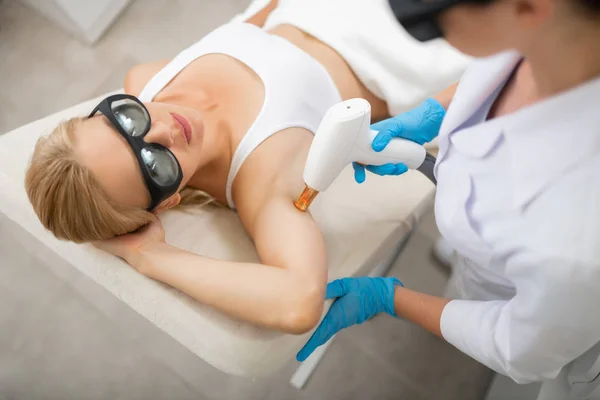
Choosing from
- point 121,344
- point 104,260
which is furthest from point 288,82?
point 121,344

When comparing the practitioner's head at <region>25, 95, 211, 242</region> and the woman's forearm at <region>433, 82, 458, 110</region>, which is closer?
the practitioner's head at <region>25, 95, 211, 242</region>

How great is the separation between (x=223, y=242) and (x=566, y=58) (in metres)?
0.80

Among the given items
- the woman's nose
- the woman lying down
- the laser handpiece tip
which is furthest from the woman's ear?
the laser handpiece tip

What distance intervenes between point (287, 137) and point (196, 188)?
10.8 inches

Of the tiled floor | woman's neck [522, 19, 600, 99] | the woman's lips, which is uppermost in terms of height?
woman's neck [522, 19, 600, 99]

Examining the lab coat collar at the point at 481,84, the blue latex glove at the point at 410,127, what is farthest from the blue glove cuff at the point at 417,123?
the lab coat collar at the point at 481,84

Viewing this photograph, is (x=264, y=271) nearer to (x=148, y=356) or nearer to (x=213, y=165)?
(x=213, y=165)

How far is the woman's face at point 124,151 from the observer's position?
850 millimetres

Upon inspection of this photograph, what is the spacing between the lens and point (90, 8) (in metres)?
1.81

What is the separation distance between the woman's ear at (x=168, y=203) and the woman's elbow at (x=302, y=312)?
345 millimetres

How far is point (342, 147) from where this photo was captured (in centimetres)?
83

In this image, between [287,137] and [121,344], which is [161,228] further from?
[121,344]

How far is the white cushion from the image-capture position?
893 mm

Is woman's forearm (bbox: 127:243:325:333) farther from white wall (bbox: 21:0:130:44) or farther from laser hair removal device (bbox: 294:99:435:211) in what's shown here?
white wall (bbox: 21:0:130:44)
